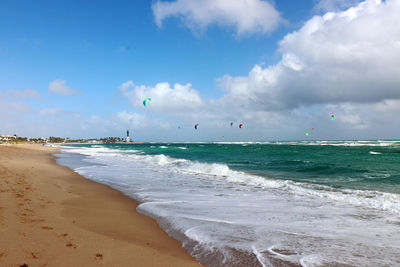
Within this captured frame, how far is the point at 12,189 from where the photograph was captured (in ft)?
28.5

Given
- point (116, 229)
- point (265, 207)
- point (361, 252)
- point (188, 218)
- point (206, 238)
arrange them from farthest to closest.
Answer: point (265, 207) → point (188, 218) → point (116, 229) → point (206, 238) → point (361, 252)

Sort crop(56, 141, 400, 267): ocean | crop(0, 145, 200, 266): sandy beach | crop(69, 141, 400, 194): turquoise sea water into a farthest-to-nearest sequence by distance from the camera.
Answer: crop(69, 141, 400, 194): turquoise sea water < crop(56, 141, 400, 267): ocean < crop(0, 145, 200, 266): sandy beach

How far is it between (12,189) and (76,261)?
6988 millimetres

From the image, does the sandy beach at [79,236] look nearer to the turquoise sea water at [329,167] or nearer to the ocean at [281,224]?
the ocean at [281,224]

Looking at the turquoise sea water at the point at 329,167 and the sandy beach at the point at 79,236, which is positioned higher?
the sandy beach at the point at 79,236

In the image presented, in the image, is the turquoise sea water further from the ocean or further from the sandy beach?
the sandy beach

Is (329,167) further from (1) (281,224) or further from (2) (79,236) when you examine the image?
(2) (79,236)

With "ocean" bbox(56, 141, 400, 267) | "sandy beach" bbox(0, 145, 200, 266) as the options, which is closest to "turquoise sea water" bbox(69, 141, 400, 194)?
"ocean" bbox(56, 141, 400, 267)

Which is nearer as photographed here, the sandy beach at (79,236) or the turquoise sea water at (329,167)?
the sandy beach at (79,236)

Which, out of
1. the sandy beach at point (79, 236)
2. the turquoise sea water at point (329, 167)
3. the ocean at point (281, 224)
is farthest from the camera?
the turquoise sea water at point (329, 167)

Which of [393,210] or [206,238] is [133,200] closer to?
[206,238]

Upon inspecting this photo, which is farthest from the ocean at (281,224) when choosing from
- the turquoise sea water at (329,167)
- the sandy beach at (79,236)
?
the turquoise sea water at (329,167)

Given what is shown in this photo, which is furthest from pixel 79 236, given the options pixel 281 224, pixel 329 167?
pixel 329 167

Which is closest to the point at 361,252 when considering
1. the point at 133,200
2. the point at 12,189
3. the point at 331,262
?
the point at 331,262
